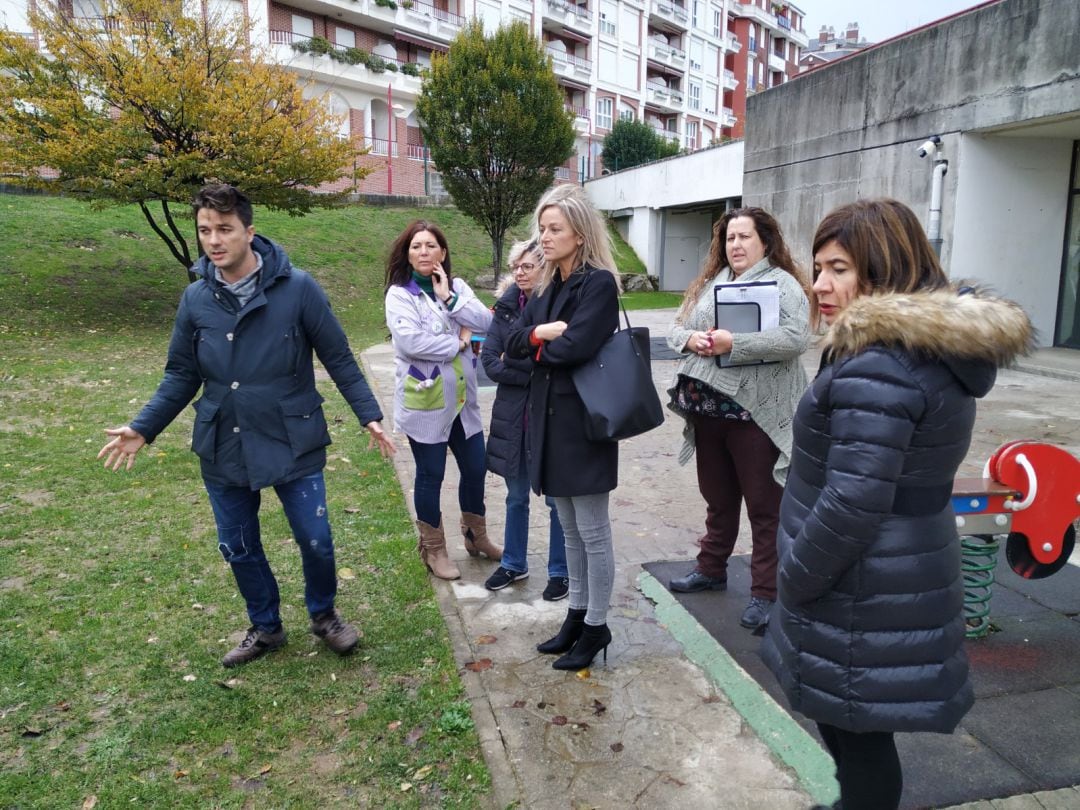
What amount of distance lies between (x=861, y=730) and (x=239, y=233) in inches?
111

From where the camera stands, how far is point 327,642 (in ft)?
11.8

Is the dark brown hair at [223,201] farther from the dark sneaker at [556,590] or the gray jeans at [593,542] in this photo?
the dark sneaker at [556,590]

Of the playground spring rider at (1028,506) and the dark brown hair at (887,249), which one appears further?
the playground spring rider at (1028,506)

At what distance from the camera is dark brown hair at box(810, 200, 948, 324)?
2.05 meters

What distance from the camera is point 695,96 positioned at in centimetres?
5741

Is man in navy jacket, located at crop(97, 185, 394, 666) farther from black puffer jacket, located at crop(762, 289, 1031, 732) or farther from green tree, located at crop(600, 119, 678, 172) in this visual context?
green tree, located at crop(600, 119, 678, 172)

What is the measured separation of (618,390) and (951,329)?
4.65ft

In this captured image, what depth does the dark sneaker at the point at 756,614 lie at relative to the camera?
11.9ft

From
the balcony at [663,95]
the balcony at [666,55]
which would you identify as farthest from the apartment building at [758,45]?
the balcony at [666,55]

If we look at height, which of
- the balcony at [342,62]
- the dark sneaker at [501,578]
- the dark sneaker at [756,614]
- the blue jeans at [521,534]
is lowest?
the dark sneaker at [501,578]

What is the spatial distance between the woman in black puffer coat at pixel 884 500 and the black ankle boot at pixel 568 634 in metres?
1.47

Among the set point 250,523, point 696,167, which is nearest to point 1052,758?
point 250,523

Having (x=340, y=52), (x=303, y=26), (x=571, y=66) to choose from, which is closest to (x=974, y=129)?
(x=340, y=52)

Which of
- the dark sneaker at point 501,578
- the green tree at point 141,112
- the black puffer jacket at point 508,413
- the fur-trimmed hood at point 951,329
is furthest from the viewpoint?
the green tree at point 141,112
